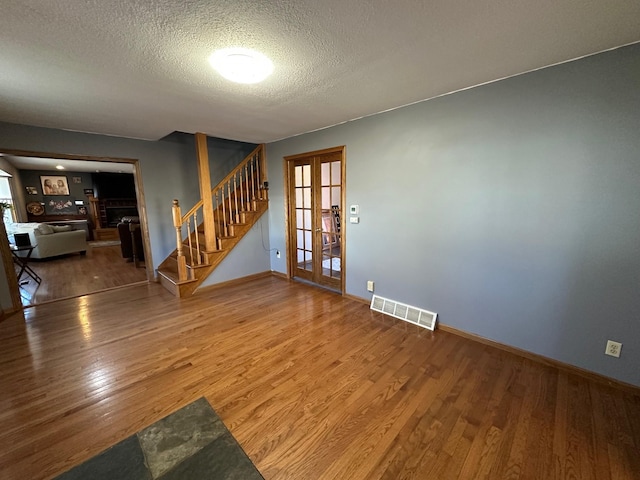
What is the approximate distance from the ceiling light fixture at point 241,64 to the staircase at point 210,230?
87.3 inches

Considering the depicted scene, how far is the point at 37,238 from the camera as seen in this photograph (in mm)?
5660

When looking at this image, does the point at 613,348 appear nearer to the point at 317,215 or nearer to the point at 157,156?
the point at 317,215

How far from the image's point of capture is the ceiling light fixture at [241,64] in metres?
1.66

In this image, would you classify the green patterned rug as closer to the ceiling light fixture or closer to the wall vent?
the wall vent

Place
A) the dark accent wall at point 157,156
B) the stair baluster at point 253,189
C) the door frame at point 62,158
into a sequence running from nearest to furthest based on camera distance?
the door frame at point 62,158, the dark accent wall at point 157,156, the stair baluster at point 253,189

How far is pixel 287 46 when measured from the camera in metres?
1.61

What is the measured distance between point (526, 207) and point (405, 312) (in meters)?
1.58

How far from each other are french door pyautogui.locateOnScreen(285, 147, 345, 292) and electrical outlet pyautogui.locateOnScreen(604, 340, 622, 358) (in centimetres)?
255

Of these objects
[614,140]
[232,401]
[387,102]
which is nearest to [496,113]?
[614,140]

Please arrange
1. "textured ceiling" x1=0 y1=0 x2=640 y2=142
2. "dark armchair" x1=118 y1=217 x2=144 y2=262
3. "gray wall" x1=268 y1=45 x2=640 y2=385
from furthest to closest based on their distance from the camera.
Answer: "dark armchair" x1=118 y1=217 x2=144 y2=262 → "gray wall" x1=268 y1=45 x2=640 y2=385 → "textured ceiling" x1=0 y1=0 x2=640 y2=142

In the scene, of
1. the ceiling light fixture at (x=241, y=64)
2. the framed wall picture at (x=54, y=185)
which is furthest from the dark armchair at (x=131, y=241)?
the framed wall picture at (x=54, y=185)

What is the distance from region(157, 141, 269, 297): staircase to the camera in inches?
147

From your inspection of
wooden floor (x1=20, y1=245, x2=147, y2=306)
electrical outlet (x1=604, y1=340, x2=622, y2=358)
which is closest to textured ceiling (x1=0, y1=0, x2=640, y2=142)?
electrical outlet (x1=604, y1=340, x2=622, y2=358)

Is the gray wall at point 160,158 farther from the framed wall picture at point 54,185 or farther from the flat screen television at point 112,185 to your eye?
the framed wall picture at point 54,185
